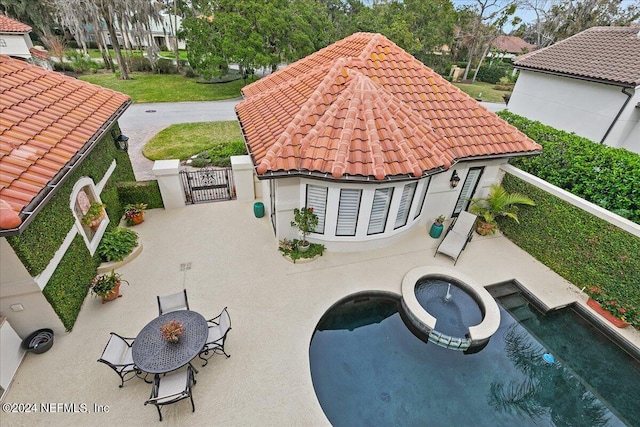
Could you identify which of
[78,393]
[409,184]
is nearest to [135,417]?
[78,393]

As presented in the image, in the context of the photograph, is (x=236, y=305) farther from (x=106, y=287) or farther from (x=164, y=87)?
(x=164, y=87)

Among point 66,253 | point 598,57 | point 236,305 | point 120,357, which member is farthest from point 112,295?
point 598,57

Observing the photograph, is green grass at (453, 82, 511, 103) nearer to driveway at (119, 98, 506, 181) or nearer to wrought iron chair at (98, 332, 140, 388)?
driveway at (119, 98, 506, 181)

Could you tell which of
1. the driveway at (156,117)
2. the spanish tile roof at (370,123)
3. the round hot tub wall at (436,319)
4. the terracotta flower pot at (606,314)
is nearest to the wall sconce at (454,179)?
the spanish tile roof at (370,123)

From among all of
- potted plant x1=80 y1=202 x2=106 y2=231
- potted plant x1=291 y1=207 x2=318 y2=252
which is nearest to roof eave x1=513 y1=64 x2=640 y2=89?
potted plant x1=291 y1=207 x2=318 y2=252

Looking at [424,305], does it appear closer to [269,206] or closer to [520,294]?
[520,294]

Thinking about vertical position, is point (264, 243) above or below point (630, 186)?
below
